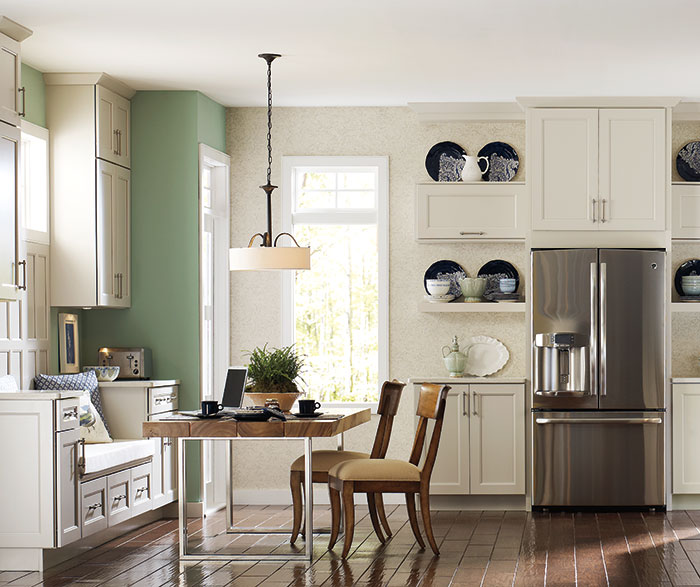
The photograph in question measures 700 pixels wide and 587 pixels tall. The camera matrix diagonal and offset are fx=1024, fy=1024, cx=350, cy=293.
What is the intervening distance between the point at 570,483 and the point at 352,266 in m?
→ 2.20

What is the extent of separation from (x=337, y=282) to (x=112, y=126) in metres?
2.03

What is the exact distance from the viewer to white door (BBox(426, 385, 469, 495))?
6895 millimetres

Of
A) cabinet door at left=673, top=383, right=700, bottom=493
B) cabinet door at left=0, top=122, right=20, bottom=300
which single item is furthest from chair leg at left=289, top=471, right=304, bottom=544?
cabinet door at left=673, top=383, right=700, bottom=493

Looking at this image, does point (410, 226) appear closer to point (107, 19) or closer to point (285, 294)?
point (285, 294)

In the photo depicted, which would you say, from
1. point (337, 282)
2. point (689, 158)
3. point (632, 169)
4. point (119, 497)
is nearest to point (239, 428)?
point (119, 497)

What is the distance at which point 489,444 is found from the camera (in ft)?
22.6

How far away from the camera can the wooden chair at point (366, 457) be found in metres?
5.66

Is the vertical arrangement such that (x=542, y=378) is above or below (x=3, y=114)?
below

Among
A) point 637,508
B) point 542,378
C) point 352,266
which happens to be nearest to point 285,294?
point 352,266

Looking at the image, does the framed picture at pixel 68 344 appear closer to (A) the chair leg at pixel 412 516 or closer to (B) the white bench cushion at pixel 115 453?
(B) the white bench cushion at pixel 115 453

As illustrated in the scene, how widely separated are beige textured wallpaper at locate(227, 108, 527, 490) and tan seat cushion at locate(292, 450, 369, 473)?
57.1 inches

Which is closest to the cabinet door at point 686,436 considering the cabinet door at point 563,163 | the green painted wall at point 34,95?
the cabinet door at point 563,163

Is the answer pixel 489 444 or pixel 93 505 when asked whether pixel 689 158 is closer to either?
pixel 489 444

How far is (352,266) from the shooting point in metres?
7.55
